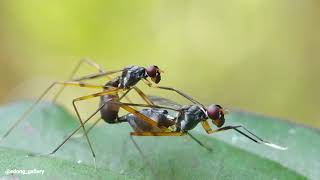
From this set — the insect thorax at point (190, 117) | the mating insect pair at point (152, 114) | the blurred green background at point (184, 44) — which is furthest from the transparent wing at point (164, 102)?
the blurred green background at point (184, 44)

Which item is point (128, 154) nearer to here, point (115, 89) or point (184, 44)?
point (115, 89)

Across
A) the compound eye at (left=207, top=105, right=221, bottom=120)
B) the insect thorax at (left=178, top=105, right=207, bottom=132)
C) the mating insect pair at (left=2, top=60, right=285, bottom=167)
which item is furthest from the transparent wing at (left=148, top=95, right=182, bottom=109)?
the compound eye at (left=207, top=105, right=221, bottom=120)

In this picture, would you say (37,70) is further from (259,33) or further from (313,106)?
(313,106)

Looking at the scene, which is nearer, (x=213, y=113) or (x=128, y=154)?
(x=213, y=113)

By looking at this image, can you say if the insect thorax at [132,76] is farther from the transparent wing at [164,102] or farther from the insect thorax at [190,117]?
the insect thorax at [190,117]

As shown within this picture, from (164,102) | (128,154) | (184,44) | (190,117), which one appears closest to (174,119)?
(190,117)

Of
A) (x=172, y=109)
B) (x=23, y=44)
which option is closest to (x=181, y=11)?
(x=23, y=44)
